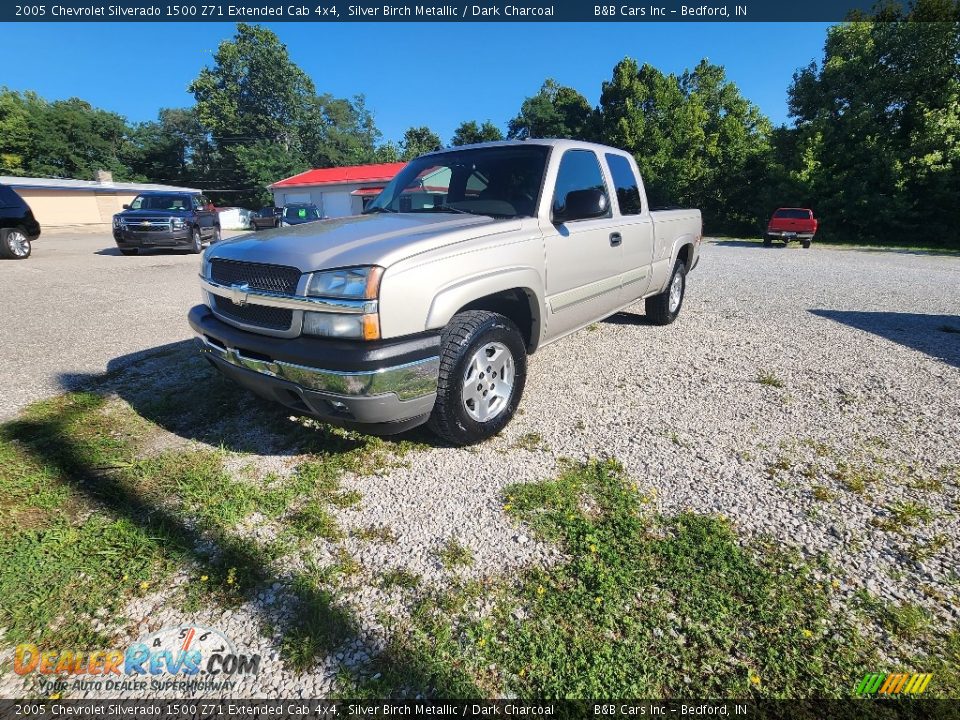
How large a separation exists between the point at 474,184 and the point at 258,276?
180 centimetres

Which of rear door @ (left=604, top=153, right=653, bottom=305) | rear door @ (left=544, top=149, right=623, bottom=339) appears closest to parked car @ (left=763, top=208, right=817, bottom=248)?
rear door @ (left=604, top=153, right=653, bottom=305)

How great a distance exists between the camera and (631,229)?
14.3ft

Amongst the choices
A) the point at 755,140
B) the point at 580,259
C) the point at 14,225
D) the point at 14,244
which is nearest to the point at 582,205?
the point at 580,259

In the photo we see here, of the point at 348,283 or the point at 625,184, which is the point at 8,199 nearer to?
the point at 348,283

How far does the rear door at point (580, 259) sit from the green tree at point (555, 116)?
34267 millimetres

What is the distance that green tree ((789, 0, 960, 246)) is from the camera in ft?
65.6

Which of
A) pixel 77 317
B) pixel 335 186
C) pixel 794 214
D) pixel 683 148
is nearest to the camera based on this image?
pixel 77 317

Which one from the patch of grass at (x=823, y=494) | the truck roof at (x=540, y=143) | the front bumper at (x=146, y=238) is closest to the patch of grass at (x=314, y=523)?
the patch of grass at (x=823, y=494)

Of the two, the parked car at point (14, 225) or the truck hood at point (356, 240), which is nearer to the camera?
the truck hood at point (356, 240)

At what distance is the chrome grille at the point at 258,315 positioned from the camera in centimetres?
257

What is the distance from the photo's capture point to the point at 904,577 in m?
2.02

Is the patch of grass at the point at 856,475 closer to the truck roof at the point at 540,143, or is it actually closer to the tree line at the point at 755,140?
the truck roof at the point at 540,143

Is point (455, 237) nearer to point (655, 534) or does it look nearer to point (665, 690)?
point (655, 534)

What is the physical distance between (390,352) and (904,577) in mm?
2441
